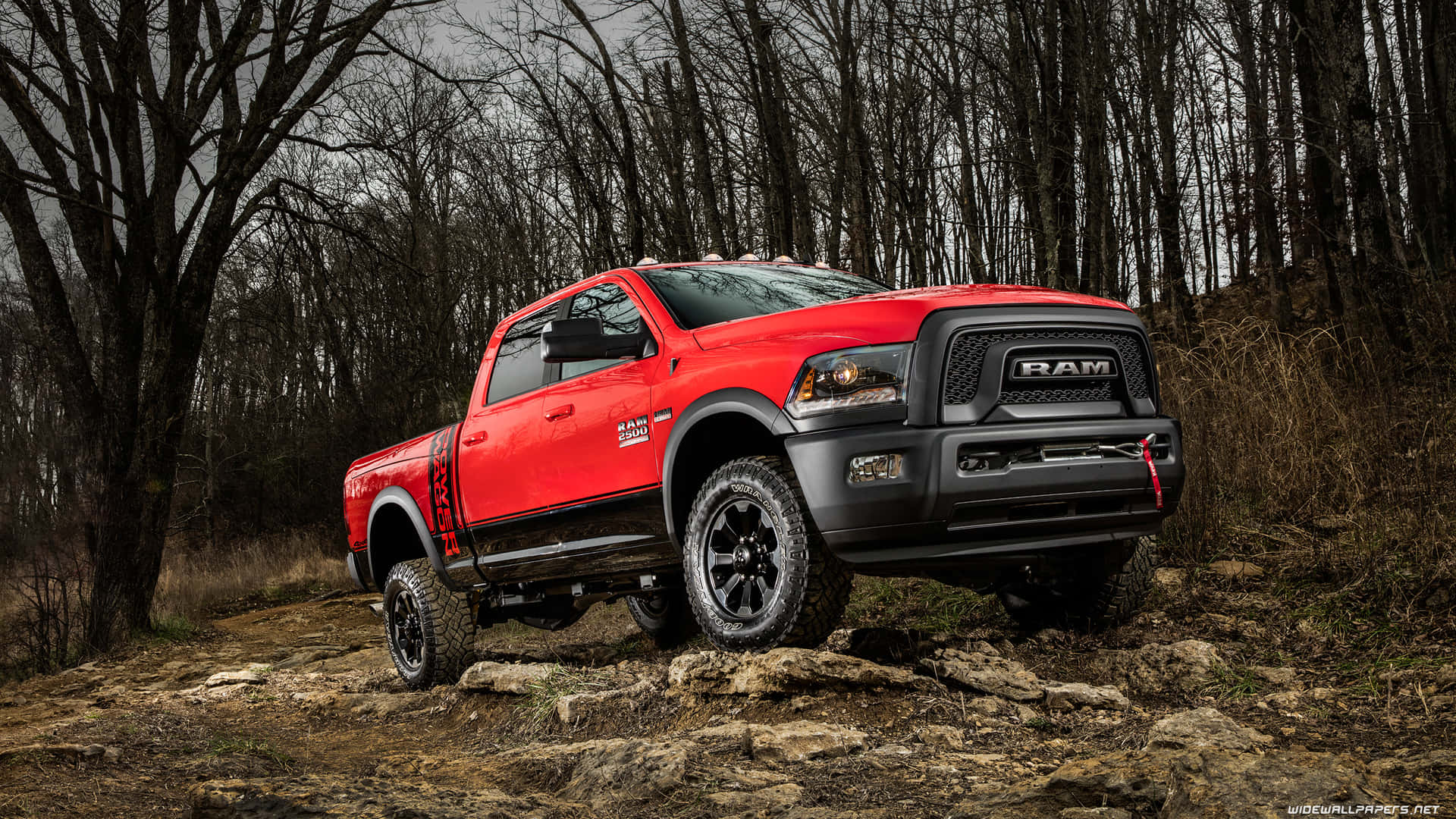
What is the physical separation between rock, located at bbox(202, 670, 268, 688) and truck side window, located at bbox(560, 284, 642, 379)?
422cm

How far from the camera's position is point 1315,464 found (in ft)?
21.9

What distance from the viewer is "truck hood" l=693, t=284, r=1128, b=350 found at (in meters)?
4.04

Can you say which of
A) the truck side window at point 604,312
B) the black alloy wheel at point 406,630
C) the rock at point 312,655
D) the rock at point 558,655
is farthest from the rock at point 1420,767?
the rock at point 312,655

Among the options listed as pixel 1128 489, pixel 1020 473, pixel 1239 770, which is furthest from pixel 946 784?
pixel 1128 489

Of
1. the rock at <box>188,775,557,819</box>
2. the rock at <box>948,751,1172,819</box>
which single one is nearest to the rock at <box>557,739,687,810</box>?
the rock at <box>188,775,557,819</box>

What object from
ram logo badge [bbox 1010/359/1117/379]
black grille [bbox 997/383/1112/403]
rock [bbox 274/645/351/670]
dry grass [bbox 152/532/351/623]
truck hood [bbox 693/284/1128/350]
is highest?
truck hood [bbox 693/284/1128/350]

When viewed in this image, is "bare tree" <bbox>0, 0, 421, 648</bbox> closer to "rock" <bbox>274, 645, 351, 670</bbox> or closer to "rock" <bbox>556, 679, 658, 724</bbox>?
"rock" <bbox>274, 645, 351, 670</bbox>

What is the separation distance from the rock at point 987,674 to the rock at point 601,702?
4.06 ft

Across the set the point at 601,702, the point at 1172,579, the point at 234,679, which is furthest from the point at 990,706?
the point at 234,679

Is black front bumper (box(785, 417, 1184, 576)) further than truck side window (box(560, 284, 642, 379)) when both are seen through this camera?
No

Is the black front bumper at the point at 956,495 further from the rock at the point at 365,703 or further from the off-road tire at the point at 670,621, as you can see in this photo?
the off-road tire at the point at 670,621

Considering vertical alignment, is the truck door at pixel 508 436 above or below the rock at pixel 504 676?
above

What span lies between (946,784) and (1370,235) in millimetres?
8273

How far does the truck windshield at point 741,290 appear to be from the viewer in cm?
506
